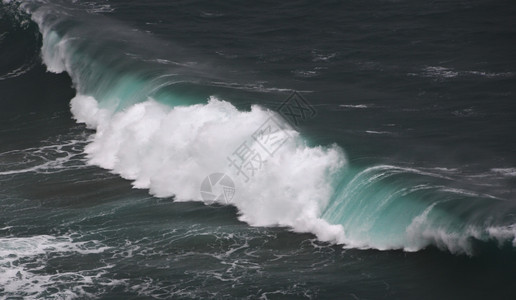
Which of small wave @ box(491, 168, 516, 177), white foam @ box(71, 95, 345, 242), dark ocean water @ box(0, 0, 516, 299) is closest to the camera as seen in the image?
dark ocean water @ box(0, 0, 516, 299)

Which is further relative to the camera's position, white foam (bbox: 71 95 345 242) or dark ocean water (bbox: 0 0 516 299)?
white foam (bbox: 71 95 345 242)

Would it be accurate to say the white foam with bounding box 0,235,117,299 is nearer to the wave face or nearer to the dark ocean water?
the dark ocean water

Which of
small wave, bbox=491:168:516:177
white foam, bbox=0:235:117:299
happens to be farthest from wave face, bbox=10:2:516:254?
white foam, bbox=0:235:117:299

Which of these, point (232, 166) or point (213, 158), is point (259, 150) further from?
point (213, 158)

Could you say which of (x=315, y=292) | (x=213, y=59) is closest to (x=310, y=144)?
(x=315, y=292)

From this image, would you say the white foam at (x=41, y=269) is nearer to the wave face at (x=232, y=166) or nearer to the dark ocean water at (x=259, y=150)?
the dark ocean water at (x=259, y=150)

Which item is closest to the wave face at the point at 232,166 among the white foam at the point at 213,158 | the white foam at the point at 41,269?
the white foam at the point at 213,158
